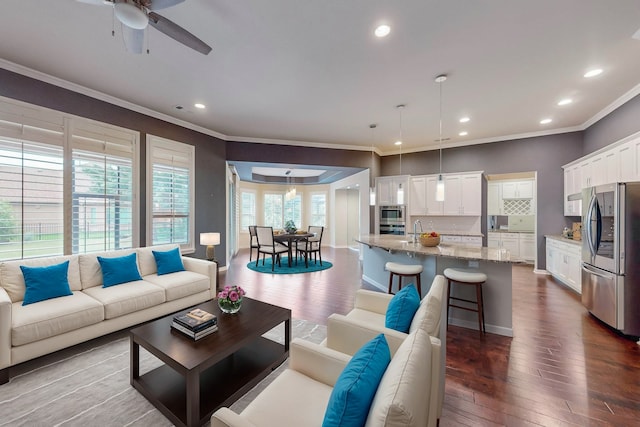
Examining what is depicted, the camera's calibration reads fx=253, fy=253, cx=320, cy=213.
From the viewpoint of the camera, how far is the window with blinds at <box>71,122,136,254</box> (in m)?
3.45

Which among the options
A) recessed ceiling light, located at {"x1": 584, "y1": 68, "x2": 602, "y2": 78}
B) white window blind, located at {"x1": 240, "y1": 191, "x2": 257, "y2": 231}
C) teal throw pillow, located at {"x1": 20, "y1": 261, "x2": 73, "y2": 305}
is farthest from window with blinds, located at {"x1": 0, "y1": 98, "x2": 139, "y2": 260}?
recessed ceiling light, located at {"x1": 584, "y1": 68, "x2": 602, "y2": 78}

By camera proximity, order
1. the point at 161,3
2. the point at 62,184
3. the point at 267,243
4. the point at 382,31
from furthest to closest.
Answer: the point at 267,243 < the point at 62,184 < the point at 382,31 < the point at 161,3

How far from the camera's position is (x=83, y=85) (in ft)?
11.1

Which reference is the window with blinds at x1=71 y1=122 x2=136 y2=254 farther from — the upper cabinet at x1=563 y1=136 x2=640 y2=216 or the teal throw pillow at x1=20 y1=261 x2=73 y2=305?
the upper cabinet at x1=563 y1=136 x2=640 y2=216

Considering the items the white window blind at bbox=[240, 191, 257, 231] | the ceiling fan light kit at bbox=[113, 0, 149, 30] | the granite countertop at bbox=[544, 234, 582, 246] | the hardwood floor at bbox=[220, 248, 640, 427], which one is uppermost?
the ceiling fan light kit at bbox=[113, 0, 149, 30]

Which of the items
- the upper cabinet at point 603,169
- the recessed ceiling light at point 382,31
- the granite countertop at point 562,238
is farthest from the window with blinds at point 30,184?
the granite countertop at point 562,238

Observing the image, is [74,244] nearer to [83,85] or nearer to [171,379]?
[83,85]

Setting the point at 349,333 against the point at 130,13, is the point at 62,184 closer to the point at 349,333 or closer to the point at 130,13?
the point at 130,13

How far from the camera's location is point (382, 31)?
91.0 inches

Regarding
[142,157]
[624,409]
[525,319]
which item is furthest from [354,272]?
[142,157]

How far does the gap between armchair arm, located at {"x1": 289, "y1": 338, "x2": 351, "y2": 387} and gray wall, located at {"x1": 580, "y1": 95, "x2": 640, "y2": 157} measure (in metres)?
5.19

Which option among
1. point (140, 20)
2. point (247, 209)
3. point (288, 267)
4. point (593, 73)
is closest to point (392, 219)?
point (288, 267)

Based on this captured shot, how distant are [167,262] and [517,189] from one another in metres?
8.46

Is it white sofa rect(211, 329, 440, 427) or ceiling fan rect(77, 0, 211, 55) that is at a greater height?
ceiling fan rect(77, 0, 211, 55)
